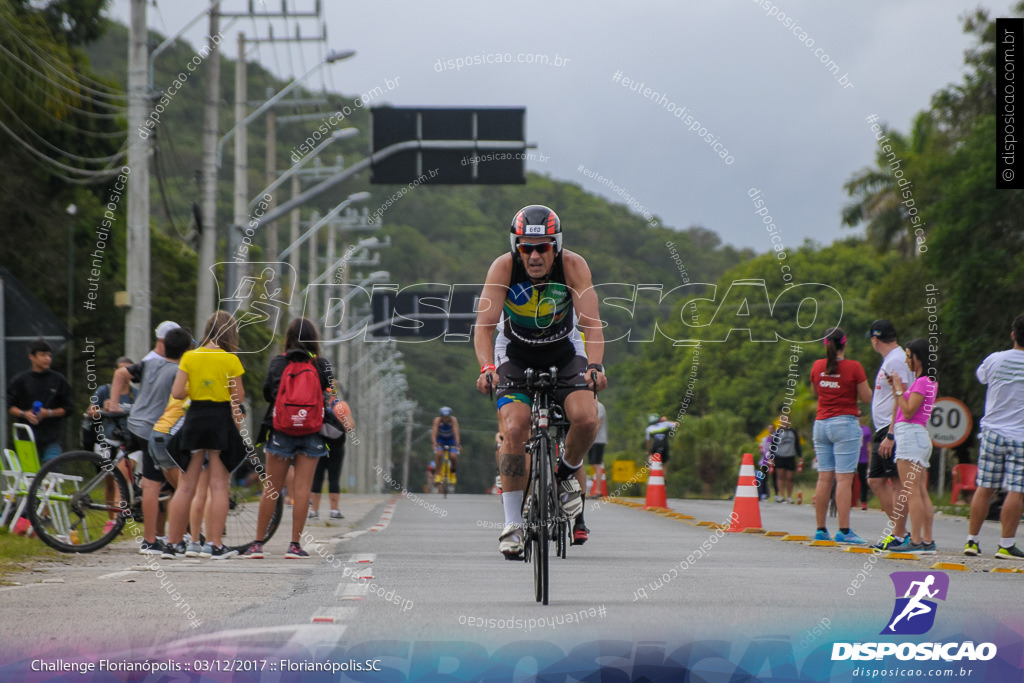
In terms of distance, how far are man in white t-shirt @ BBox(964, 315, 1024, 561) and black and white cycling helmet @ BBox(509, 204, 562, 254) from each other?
526 centimetres

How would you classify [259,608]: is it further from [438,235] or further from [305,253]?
[305,253]

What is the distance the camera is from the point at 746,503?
630 inches

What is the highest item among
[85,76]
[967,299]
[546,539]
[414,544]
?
[85,76]

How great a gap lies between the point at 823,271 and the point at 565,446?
6073 centimetres

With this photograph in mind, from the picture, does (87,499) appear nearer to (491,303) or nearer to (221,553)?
(221,553)

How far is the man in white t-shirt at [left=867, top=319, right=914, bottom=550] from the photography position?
12.2 metres

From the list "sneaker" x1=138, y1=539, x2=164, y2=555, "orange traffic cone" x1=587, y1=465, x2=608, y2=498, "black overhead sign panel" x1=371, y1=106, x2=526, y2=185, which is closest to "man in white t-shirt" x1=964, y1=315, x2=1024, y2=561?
"sneaker" x1=138, y1=539, x2=164, y2=555

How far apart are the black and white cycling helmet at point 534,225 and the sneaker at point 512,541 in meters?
1.51

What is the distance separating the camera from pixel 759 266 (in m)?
66.8

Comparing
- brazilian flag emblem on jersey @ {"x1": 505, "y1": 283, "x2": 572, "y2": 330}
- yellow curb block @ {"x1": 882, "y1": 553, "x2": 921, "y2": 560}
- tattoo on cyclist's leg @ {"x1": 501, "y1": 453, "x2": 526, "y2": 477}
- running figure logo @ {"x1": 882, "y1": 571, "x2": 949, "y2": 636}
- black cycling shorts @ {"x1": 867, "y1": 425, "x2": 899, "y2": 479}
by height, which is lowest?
yellow curb block @ {"x1": 882, "y1": 553, "x2": 921, "y2": 560}

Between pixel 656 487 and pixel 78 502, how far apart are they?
1201 cm

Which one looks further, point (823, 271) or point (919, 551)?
point (823, 271)

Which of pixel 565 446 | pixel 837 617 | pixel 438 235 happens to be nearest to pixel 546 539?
pixel 565 446

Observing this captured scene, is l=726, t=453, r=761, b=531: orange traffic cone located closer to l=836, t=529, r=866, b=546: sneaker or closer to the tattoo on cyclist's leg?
l=836, t=529, r=866, b=546: sneaker
